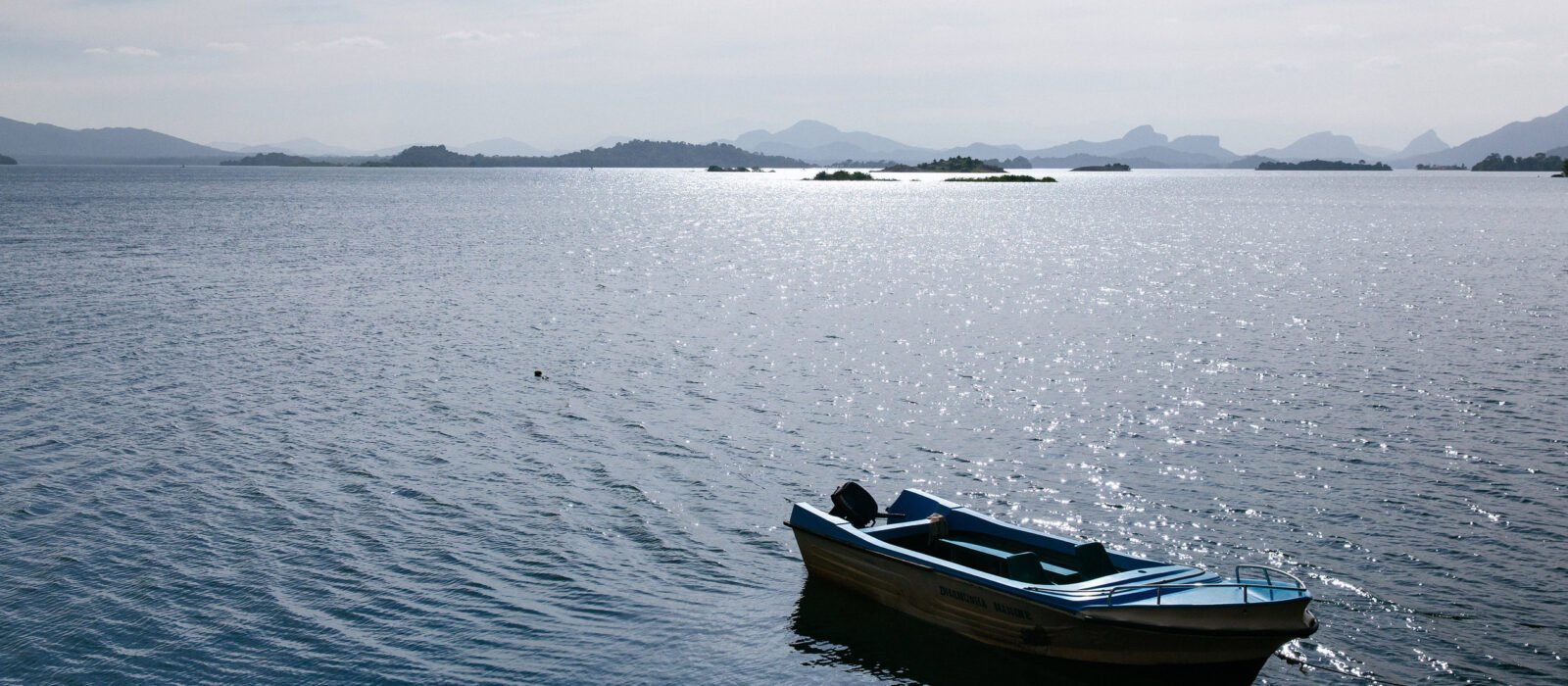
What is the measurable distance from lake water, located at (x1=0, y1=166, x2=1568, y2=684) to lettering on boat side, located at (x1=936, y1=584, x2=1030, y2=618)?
108cm

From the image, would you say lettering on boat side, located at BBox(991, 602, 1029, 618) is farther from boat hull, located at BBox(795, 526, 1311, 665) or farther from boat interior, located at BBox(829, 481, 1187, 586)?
boat interior, located at BBox(829, 481, 1187, 586)

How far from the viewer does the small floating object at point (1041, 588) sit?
20.0 meters

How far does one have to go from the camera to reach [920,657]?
22.2 meters

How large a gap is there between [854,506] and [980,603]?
5.47 m

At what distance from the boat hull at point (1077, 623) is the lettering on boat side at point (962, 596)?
2 cm

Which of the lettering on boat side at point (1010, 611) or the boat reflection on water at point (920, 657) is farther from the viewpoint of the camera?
the lettering on boat side at point (1010, 611)

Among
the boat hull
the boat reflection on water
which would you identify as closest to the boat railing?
the boat hull

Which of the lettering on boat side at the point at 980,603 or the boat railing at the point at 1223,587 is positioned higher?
the boat railing at the point at 1223,587

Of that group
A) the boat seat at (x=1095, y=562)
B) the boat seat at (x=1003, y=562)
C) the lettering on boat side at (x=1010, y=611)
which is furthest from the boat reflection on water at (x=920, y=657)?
the boat seat at (x=1095, y=562)

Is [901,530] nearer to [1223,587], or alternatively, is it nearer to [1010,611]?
[1010,611]

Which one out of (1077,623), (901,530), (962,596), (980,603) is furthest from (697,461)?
(1077,623)

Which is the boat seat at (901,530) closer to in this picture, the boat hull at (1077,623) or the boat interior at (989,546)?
the boat interior at (989,546)

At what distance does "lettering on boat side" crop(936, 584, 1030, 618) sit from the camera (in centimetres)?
2138

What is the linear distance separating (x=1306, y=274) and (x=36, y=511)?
8303cm
